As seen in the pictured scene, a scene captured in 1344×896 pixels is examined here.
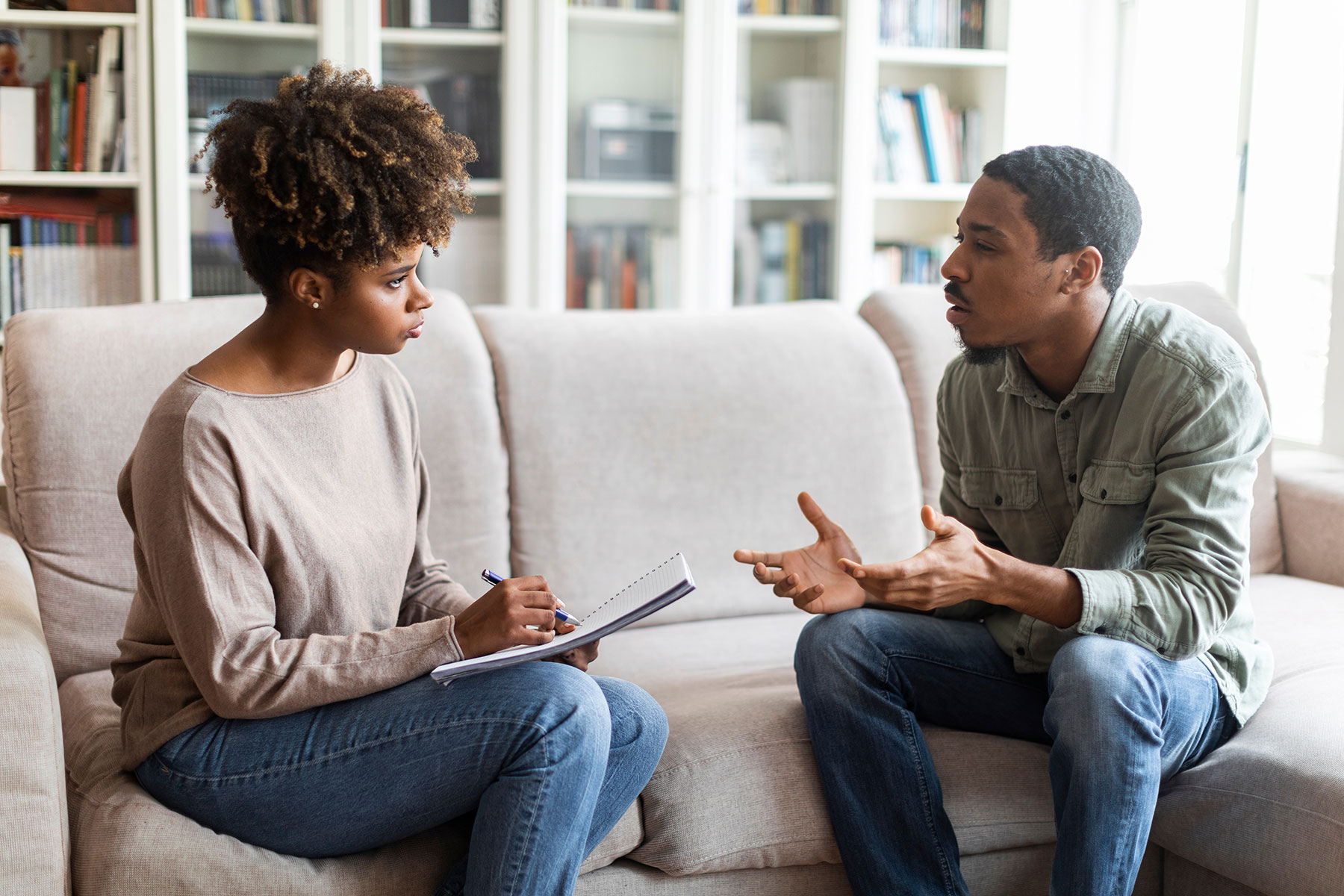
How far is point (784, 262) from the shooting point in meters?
3.23

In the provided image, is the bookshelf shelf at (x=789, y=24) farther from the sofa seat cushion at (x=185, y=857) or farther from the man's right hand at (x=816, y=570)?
the sofa seat cushion at (x=185, y=857)

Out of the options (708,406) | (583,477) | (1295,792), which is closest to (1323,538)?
(1295,792)

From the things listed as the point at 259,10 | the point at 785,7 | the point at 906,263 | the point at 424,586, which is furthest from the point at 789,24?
the point at 424,586

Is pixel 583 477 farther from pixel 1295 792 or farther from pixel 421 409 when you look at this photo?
pixel 1295 792

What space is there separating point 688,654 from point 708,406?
1.31ft

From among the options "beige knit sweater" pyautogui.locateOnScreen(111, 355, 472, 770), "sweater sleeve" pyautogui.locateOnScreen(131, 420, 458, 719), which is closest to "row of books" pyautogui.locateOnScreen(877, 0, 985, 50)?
"beige knit sweater" pyautogui.locateOnScreen(111, 355, 472, 770)

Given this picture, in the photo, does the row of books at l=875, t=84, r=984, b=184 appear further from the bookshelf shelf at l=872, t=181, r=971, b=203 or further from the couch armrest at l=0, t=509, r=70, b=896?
the couch armrest at l=0, t=509, r=70, b=896

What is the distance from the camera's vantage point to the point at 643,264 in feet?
10.4

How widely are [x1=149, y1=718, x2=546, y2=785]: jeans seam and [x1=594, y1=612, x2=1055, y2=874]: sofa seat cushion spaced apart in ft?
0.87

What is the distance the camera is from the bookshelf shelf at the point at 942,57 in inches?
124

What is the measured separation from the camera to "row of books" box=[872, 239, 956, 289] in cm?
331

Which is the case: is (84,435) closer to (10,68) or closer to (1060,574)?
(1060,574)

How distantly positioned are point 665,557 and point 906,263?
179 cm

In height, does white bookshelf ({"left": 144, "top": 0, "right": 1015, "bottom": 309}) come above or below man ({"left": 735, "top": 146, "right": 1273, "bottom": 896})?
above
